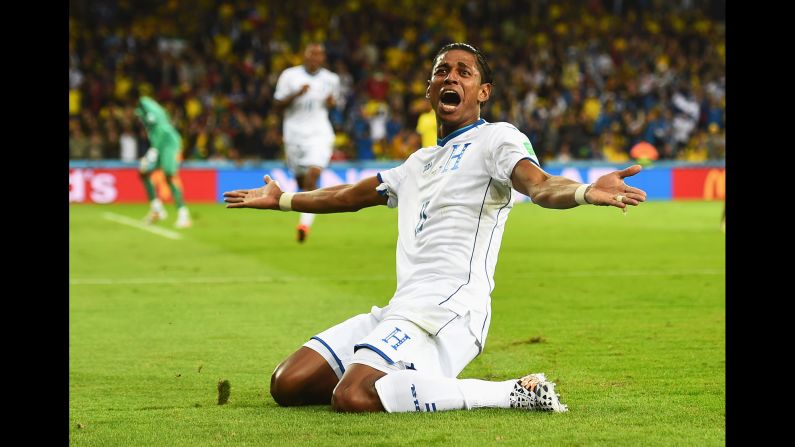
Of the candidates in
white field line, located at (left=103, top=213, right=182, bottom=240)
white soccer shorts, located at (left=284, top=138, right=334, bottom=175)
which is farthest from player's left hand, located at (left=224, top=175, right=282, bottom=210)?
white field line, located at (left=103, top=213, right=182, bottom=240)

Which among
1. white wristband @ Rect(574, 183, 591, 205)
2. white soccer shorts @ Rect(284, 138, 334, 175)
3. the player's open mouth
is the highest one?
white soccer shorts @ Rect(284, 138, 334, 175)

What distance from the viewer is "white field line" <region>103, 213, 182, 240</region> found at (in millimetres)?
16969

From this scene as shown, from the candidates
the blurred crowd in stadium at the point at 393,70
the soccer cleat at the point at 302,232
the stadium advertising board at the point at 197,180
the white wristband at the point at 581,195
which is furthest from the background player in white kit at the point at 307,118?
the white wristband at the point at 581,195

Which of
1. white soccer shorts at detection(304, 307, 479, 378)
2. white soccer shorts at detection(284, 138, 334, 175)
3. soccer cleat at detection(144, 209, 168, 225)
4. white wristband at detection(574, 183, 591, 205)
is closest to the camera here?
white wristband at detection(574, 183, 591, 205)

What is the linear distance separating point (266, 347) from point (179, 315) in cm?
179

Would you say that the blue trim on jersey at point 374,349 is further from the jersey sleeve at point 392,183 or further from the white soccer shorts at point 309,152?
the white soccer shorts at point 309,152

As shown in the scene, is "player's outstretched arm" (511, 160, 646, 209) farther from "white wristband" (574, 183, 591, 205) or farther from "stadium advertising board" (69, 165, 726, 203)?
"stadium advertising board" (69, 165, 726, 203)

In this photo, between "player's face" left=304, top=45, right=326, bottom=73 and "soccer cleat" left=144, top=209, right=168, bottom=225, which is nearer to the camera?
"player's face" left=304, top=45, right=326, bottom=73

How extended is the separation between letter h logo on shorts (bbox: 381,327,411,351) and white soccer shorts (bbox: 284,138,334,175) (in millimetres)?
11322

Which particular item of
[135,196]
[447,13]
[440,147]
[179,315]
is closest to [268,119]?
[135,196]

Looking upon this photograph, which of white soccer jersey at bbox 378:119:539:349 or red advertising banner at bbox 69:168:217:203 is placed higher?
red advertising banner at bbox 69:168:217:203

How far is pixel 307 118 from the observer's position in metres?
16.7

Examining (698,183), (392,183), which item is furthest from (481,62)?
(698,183)

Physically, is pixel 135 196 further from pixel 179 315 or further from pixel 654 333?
pixel 654 333
